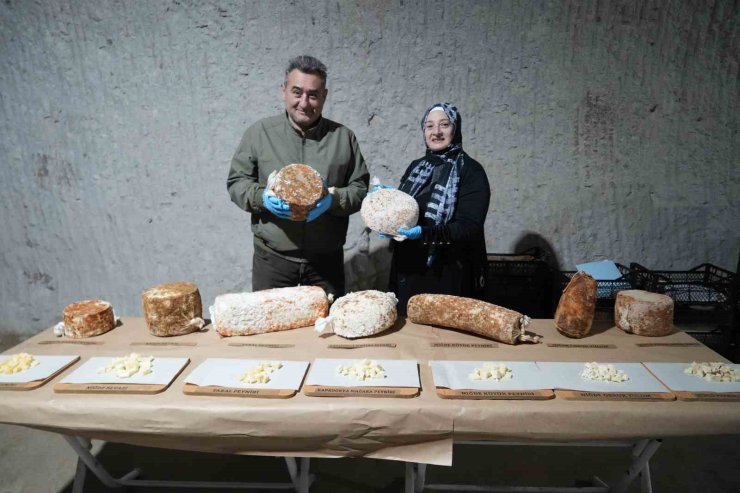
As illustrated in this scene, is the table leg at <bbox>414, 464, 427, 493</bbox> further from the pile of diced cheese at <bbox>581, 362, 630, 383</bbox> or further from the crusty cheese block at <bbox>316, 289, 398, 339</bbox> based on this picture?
the pile of diced cheese at <bbox>581, 362, 630, 383</bbox>

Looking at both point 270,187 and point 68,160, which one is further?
point 68,160

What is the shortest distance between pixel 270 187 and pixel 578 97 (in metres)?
2.71

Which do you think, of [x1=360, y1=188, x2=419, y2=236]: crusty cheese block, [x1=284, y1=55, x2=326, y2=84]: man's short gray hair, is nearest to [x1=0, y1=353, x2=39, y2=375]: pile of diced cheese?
[x1=360, y1=188, x2=419, y2=236]: crusty cheese block

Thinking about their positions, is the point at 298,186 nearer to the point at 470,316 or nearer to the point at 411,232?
the point at 411,232

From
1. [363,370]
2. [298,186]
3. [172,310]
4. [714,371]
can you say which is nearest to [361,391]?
[363,370]

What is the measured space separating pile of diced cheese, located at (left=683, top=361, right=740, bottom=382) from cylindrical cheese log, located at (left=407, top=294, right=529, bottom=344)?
0.59 meters

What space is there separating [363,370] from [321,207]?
3.09 ft

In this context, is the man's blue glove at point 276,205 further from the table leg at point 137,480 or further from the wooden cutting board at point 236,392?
the table leg at point 137,480

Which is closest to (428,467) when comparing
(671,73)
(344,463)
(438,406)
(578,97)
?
(344,463)

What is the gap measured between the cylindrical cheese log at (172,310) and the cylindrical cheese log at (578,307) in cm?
157

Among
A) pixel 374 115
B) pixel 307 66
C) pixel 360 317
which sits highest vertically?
pixel 307 66

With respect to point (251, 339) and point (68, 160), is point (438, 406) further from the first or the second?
point (68, 160)

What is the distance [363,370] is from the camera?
1695 mm

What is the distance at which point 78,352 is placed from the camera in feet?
6.32
